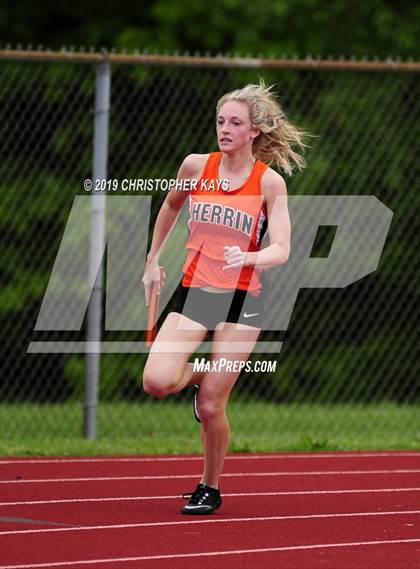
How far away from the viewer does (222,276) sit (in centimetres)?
712

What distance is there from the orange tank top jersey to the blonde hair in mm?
232

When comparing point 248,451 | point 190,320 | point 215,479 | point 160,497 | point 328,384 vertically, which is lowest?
point 328,384

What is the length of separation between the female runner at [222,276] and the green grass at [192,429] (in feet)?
9.37

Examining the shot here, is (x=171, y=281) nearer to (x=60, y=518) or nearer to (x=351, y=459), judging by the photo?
(x=351, y=459)

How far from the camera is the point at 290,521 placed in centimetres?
702

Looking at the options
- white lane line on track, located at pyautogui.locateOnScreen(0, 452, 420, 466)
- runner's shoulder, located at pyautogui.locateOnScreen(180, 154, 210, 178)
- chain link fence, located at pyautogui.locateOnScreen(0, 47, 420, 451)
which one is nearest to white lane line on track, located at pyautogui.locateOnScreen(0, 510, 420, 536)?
runner's shoulder, located at pyautogui.locateOnScreen(180, 154, 210, 178)

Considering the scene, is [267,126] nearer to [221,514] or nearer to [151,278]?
[151,278]

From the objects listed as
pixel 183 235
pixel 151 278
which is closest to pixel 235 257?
pixel 151 278

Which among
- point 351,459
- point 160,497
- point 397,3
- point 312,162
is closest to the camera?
point 160,497

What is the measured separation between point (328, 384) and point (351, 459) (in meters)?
4.20

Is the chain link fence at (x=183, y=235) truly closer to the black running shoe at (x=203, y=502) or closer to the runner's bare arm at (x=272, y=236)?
the black running shoe at (x=203, y=502)

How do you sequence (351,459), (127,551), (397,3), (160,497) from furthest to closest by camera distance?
(397,3) < (351,459) < (160,497) < (127,551)

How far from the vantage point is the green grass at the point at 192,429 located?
1017cm

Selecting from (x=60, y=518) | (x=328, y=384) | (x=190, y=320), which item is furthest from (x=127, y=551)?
(x=328, y=384)
